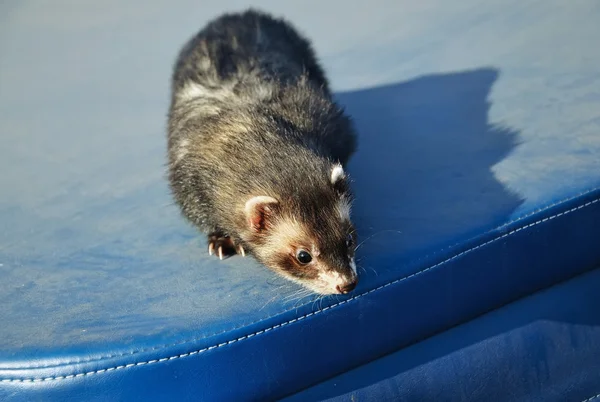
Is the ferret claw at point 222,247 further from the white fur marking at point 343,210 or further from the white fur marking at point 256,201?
the white fur marking at point 343,210

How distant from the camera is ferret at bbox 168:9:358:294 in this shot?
80.2 inches

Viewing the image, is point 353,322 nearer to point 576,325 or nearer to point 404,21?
point 576,325

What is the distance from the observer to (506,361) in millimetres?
2154

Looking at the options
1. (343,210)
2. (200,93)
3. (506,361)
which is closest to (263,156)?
(343,210)

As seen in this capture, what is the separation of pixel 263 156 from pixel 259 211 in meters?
0.18

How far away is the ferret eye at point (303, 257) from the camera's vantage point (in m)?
2.03

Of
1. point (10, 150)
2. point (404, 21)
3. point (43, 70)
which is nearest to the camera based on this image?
point (10, 150)

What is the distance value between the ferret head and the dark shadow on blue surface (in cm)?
19

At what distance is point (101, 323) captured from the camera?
2068 mm

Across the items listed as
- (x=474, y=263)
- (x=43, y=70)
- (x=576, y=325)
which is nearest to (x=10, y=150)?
(x=43, y=70)

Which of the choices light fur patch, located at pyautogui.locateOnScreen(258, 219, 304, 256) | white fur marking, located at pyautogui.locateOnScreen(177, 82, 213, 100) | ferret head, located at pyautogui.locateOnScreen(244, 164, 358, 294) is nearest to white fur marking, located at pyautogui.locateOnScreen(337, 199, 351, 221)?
ferret head, located at pyautogui.locateOnScreen(244, 164, 358, 294)

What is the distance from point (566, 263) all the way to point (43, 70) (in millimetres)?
3379

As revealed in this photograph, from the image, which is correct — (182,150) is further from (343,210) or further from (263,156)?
(343,210)

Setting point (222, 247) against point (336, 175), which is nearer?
point (336, 175)
